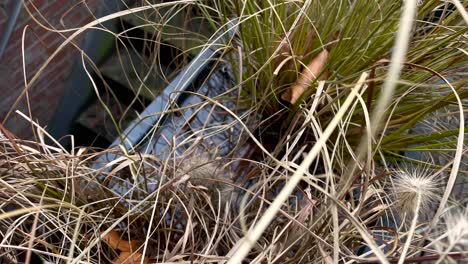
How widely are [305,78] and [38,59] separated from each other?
4.65 feet

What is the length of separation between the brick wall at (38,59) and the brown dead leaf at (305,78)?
1045 millimetres

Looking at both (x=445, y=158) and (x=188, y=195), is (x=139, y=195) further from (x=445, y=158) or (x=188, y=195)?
(x=445, y=158)

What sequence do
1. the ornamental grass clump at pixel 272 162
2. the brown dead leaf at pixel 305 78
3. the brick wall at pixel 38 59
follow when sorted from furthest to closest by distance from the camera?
the brick wall at pixel 38 59
the brown dead leaf at pixel 305 78
the ornamental grass clump at pixel 272 162

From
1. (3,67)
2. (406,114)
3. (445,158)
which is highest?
(3,67)

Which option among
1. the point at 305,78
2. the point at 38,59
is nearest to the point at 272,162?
the point at 305,78

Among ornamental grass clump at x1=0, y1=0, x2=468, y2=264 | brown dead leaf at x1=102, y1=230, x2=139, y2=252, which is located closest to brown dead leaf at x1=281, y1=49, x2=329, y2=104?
ornamental grass clump at x1=0, y1=0, x2=468, y2=264

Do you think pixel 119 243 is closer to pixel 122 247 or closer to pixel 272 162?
pixel 122 247

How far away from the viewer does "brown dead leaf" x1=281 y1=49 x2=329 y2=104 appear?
3.46 ft

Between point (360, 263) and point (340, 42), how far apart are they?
0.40 m

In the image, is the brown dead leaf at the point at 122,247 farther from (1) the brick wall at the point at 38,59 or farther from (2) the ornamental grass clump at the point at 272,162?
(1) the brick wall at the point at 38,59

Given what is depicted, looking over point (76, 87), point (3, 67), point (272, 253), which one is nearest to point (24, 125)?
point (3, 67)

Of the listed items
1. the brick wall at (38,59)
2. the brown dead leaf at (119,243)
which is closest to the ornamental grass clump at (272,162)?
the brown dead leaf at (119,243)

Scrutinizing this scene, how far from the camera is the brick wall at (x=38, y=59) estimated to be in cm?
205

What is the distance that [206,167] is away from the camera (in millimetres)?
931
